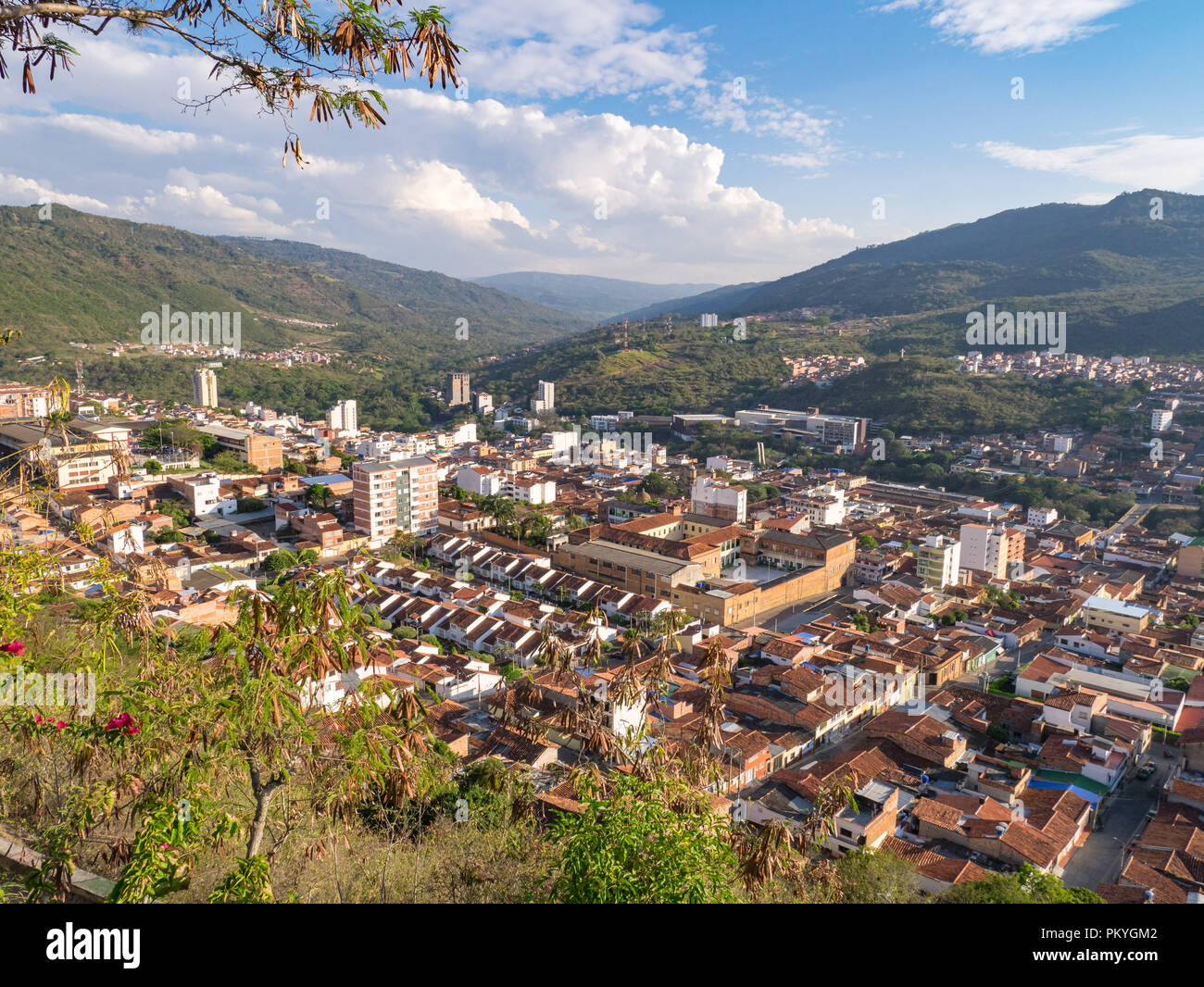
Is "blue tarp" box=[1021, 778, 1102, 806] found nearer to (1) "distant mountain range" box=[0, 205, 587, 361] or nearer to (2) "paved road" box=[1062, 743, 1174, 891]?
(2) "paved road" box=[1062, 743, 1174, 891]

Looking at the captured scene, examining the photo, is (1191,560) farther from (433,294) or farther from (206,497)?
(433,294)

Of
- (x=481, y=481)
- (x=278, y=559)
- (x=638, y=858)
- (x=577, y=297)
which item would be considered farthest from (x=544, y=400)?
(x=577, y=297)

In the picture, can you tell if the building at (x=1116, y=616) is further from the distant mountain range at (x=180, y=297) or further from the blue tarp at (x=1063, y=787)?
the distant mountain range at (x=180, y=297)

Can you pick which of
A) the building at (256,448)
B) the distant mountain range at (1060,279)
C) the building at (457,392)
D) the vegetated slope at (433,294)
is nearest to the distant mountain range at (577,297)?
the vegetated slope at (433,294)

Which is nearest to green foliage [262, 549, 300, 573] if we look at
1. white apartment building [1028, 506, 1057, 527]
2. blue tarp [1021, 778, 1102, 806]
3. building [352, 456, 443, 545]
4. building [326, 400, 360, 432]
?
building [352, 456, 443, 545]

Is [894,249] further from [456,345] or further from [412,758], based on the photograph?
[412,758]

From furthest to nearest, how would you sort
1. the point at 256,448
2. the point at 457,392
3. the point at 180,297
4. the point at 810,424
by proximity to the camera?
the point at 180,297 < the point at 457,392 < the point at 810,424 < the point at 256,448
